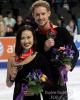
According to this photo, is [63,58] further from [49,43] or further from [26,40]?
[26,40]

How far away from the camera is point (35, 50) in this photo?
277cm

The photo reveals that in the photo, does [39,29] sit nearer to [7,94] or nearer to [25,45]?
[25,45]

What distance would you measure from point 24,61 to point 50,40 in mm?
318

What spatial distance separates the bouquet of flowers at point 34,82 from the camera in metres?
2.69

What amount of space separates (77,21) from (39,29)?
819 cm

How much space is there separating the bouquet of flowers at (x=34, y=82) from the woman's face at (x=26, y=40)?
165 millimetres

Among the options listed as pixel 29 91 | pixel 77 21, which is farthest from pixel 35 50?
pixel 77 21

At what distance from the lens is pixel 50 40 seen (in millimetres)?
2912

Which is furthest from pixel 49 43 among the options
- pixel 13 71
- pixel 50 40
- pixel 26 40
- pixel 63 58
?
pixel 13 71

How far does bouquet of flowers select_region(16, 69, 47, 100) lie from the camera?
8.83 ft

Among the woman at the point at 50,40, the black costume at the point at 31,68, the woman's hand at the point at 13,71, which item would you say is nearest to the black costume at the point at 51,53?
the woman at the point at 50,40

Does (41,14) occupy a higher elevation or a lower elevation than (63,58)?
higher

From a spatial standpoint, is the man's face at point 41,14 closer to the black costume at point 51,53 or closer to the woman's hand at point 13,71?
the black costume at point 51,53

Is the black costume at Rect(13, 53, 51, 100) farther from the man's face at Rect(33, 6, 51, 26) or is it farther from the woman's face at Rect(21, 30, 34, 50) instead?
the man's face at Rect(33, 6, 51, 26)
